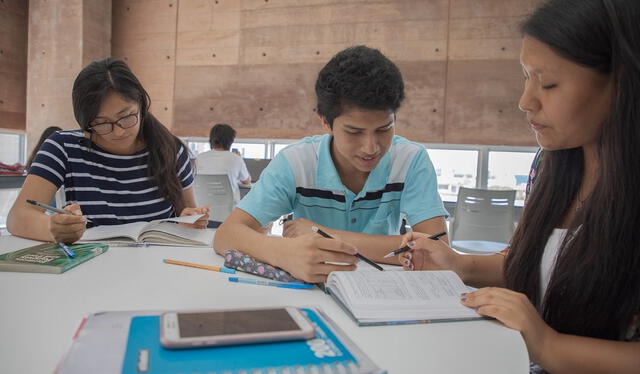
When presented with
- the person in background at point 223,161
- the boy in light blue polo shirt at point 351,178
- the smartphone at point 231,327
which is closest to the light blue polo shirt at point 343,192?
the boy in light blue polo shirt at point 351,178

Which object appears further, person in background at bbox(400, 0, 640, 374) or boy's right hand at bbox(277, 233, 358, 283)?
boy's right hand at bbox(277, 233, 358, 283)

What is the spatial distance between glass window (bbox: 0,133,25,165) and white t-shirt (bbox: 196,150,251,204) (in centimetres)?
290

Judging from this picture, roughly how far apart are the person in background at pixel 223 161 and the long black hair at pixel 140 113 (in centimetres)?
190

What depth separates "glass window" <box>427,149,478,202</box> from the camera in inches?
181

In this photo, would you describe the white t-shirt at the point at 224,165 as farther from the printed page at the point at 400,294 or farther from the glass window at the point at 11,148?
the printed page at the point at 400,294

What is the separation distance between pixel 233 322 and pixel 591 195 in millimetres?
751

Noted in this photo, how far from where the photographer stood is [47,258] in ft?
3.30

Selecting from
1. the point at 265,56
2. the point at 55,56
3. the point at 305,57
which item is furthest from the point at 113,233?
the point at 55,56

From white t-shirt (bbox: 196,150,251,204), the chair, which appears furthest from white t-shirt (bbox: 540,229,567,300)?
white t-shirt (bbox: 196,150,251,204)

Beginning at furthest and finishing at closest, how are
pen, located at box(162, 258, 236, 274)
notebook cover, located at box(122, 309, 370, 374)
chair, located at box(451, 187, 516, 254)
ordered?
chair, located at box(451, 187, 516, 254) → pen, located at box(162, 258, 236, 274) → notebook cover, located at box(122, 309, 370, 374)

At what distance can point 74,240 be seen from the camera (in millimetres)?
1243

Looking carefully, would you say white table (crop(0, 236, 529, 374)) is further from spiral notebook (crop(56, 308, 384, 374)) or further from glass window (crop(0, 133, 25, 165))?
glass window (crop(0, 133, 25, 165))

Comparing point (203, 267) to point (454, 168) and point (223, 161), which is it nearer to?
point (223, 161)

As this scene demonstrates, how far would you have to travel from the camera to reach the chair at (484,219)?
10.3 feet
